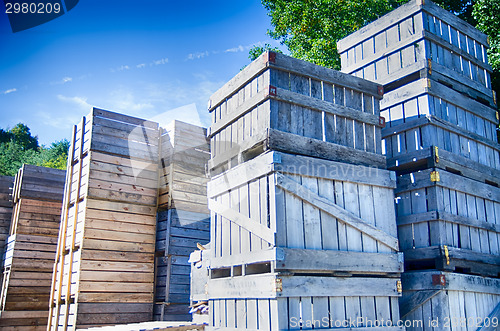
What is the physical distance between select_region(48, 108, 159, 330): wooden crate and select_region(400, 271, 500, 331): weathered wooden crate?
195 inches

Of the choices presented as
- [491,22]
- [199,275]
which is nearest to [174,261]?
[199,275]

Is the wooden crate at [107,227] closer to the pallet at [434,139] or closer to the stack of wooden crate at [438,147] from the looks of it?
the stack of wooden crate at [438,147]

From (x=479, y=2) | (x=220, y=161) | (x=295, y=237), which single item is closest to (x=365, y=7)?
(x=479, y=2)

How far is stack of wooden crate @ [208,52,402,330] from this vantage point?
201 inches

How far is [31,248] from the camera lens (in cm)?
1086

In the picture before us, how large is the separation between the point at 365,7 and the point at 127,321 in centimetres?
1182

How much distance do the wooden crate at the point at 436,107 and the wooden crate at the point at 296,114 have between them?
797 mm

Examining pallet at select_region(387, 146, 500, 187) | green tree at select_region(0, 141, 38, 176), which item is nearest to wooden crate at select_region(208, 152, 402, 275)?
pallet at select_region(387, 146, 500, 187)

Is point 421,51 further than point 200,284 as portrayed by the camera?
No

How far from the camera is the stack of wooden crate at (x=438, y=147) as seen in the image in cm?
637

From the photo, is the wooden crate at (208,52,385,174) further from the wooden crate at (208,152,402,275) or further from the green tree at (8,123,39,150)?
the green tree at (8,123,39,150)

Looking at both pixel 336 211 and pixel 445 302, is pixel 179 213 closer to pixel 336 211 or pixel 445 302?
pixel 336 211

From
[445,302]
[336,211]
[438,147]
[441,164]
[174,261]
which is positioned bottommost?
[445,302]

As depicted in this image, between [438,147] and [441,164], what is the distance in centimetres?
26
